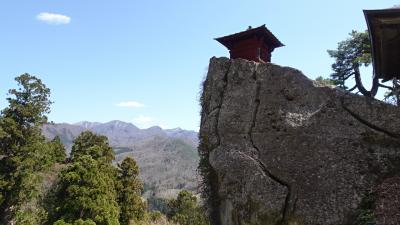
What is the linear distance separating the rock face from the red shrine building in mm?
3540

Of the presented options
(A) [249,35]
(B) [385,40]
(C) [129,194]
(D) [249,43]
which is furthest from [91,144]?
(B) [385,40]

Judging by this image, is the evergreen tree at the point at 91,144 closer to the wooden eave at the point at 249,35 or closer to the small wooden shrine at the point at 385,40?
the wooden eave at the point at 249,35

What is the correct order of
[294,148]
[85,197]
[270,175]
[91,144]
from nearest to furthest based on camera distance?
[270,175], [294,148], [85,197], [91,144]

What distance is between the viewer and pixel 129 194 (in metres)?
37.0

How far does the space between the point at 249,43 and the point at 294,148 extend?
23.5 ft

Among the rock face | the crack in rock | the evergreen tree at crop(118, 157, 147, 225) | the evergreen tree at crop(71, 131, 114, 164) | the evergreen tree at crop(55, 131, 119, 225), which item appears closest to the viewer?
the rock face

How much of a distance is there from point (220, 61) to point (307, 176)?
5.80 meters

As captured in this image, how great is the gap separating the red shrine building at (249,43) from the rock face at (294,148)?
3540 millimetres

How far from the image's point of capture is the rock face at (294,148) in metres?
12.5

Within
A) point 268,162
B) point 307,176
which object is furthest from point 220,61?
point 307,176

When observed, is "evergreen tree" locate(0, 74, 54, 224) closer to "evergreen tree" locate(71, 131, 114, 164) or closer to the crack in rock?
"evergreen tree" locate(71, 131, 114, 164)

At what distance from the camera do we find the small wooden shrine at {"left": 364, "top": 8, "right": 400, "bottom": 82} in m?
12.1

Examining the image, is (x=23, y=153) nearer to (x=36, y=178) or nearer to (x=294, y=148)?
(x=36, y=178)

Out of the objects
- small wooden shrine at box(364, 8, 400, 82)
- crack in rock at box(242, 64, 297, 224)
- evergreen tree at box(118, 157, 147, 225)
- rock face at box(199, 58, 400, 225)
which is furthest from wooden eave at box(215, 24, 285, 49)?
evergreen tree at box(118, 157, 147, 225)
